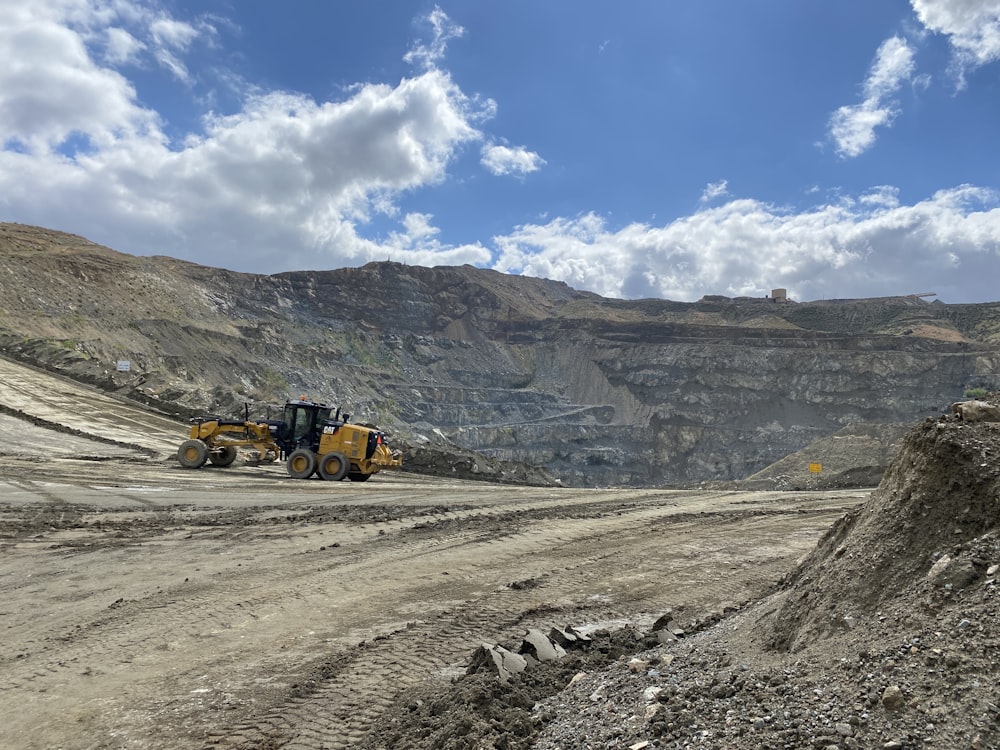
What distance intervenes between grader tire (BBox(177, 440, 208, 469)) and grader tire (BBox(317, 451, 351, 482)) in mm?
3371

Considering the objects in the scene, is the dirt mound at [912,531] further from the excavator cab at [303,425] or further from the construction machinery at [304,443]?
the excavator cab at [303,425]

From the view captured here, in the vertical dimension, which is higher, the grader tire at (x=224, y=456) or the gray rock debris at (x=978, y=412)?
the gray rock debris at (x=978, y=412)

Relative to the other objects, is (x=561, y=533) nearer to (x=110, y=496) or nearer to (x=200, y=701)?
(x=200, y=701)

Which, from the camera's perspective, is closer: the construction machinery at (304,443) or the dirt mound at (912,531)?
the dirt mound at (912,531)

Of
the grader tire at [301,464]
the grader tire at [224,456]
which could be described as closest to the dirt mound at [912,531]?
the grader tire at [301,464]

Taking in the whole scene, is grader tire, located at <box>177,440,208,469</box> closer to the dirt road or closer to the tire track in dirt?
the dirt road

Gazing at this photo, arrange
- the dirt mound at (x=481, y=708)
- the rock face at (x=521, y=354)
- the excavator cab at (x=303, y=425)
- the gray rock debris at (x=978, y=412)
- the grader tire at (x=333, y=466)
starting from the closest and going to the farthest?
the dirt mound at (x=481, y=708) → the gray rock debris at (x=978, y=412) → the grader tire at (x=333, y=466) → the excavator cab at (x=303, y=425) → the rock face at (x=521, y=354)

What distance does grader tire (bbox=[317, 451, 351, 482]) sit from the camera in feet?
53.2

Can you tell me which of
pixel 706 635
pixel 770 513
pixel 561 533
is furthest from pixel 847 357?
pixel 706 635

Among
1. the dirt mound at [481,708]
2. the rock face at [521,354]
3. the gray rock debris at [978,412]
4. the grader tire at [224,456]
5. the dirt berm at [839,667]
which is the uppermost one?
the rock face at [521,354]

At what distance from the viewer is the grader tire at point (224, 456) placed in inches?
695

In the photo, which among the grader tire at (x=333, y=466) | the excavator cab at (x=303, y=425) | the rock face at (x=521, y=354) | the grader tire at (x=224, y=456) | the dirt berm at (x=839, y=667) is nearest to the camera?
the dirt berm at (x=839, y=667)

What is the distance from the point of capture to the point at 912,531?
3.50m

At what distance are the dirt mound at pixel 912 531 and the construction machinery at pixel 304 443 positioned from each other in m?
13.6
